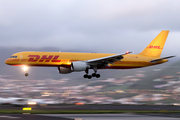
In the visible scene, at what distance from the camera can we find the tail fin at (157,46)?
194 feet

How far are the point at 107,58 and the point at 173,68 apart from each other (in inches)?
3439

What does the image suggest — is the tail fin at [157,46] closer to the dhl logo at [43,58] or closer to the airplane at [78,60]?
the airplane at [78,60]

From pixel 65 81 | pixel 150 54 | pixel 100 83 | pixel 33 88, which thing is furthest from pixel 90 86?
pixel 150 54

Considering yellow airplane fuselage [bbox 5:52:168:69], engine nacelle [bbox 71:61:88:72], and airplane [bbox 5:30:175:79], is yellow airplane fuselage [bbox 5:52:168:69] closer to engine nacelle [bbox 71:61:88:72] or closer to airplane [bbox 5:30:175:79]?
airplane [bbox 5:30:175:79]

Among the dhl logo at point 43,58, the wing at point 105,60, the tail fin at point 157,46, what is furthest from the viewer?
the tail fin at point 157,46

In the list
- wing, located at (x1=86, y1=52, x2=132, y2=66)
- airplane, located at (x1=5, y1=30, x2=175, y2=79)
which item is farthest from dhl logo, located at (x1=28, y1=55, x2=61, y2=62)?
wing, located at (x1=86, y1=52, x2=132, y2=66)

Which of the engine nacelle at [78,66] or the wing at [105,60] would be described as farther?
the wing at [105,60]

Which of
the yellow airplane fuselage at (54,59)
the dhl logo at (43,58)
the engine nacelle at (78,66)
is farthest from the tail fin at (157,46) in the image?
the dhl logo at (43,58)

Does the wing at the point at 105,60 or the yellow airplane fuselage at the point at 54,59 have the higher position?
the yellow airplane fuselage at the point at 54,59

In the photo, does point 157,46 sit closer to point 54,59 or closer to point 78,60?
point 78,60

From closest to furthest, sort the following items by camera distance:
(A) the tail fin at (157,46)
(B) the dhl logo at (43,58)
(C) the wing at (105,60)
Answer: (B) the dhl logo at (43,58)
(C) the wing at (105,60)
(A) the tail fin at (157,46)

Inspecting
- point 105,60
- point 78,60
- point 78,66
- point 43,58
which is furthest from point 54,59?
point 105,60

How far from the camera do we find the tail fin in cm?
5900

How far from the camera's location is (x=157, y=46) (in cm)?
6038
